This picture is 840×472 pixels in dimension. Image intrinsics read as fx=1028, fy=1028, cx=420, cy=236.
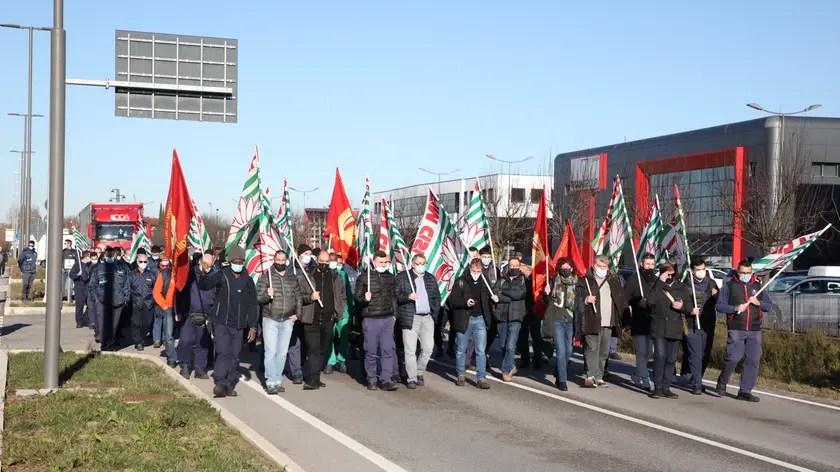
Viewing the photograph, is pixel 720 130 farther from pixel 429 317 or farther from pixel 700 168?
pixel 429 317

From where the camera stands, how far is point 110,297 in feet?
61.8

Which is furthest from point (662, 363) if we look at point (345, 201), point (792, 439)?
point (345, 201)

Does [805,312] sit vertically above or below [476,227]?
below

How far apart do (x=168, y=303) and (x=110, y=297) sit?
3.33m

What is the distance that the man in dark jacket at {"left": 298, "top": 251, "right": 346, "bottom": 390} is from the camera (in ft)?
45.2

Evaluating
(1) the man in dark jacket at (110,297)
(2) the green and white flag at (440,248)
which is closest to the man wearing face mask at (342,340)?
(2) the green and white flag at (440,248)

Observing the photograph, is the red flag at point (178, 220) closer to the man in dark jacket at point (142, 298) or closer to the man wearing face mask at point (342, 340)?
the man wearing face mask at point (342, 340)

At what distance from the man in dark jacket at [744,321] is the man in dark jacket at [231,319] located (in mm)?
6149

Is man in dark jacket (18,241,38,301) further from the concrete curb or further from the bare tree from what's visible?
the bare tree

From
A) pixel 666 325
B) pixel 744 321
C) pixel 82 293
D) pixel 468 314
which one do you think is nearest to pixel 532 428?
pixel 666 325

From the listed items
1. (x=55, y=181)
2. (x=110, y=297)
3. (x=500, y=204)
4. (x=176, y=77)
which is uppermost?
(x=176, y=77)

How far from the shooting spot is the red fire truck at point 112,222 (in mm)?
47594

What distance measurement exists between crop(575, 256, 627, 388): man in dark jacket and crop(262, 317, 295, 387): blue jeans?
397 centimetres

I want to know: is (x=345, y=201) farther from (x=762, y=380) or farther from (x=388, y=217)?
(x=762, y=380)
